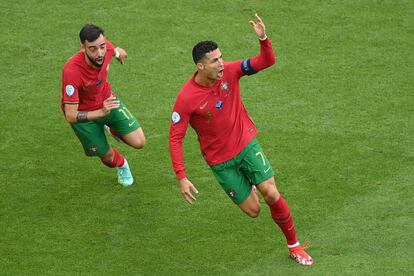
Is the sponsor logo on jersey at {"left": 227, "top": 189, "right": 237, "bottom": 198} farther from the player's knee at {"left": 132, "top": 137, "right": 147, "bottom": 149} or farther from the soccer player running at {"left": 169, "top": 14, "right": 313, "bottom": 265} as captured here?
the player's knee at {"left": 132, "top": 137, "right": 147, "bottom": 149}

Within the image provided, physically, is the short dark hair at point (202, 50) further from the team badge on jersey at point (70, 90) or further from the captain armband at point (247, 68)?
the team badge on jersey at point (70, 90)

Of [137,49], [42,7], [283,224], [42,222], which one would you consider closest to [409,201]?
[283,224]

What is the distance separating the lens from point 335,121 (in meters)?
14.4

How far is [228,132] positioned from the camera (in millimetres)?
A: 11195

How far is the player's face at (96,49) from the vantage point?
12148mm

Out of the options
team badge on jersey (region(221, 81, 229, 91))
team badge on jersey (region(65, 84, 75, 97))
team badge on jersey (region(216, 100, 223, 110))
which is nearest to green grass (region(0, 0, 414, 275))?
team badge on jersey (region(65, 84, 75, 97))

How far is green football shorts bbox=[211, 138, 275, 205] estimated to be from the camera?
438 inches

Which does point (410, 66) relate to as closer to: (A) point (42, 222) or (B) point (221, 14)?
(B) point (221, 14)

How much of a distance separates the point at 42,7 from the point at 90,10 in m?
0.95

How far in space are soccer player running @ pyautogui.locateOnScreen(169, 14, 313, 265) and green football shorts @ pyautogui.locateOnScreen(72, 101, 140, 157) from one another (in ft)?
6.65

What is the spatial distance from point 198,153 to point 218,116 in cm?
295

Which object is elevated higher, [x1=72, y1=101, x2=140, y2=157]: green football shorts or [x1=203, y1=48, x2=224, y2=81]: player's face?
[x1=203, y1=48, x2=224, y2=81]: player's face

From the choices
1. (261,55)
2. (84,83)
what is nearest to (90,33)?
(84,83)

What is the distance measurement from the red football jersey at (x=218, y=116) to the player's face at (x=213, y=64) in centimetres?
25
